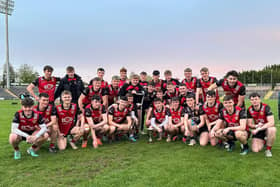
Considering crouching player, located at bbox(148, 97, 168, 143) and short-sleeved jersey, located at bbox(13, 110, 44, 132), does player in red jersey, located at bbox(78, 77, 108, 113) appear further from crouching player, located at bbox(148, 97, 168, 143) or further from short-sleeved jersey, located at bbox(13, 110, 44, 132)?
crouching player, located at bbox(148, 97, 168, 143)

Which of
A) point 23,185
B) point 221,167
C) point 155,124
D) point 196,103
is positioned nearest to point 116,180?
point 23,185

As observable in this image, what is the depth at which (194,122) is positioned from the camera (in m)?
5.75

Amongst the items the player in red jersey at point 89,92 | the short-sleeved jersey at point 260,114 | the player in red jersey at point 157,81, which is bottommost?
the short-sleeved jersey at point 260,114

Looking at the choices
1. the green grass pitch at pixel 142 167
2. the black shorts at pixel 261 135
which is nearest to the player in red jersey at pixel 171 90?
the green grass pitch at pixel 142 167

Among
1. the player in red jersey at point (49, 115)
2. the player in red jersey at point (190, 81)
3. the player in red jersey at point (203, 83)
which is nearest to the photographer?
the player in red jersey at point (49, 115)

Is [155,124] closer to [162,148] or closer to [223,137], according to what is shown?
[162,148]

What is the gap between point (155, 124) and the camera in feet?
20.4

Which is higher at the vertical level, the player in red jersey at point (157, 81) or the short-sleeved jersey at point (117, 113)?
the player in red jersey at point (157, 81)

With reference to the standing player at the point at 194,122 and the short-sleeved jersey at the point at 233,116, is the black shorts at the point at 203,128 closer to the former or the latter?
the standing player at the point at 194,122

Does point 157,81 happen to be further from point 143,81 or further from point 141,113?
point 141,113

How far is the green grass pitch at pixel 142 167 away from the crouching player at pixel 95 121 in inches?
19.2

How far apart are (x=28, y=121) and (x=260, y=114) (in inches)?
183

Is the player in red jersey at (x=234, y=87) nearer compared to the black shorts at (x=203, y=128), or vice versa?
the player in red jersey at (x=234, y=87)

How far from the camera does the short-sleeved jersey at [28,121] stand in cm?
462
